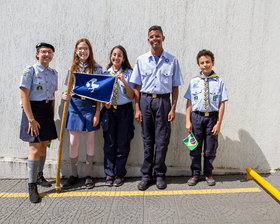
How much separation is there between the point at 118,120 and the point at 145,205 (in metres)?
1.22

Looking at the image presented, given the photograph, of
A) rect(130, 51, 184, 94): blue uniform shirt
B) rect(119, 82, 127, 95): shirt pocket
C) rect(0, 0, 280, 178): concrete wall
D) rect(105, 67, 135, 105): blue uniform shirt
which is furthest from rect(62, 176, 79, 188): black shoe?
rect(130, 51, 184, 94): blue uniform shirt

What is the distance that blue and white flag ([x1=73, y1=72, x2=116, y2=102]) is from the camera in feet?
10.3

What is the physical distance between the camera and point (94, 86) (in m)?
3.14

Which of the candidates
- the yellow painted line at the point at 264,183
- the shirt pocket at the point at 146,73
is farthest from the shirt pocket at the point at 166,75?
the yellow painted line at the point at 264,183

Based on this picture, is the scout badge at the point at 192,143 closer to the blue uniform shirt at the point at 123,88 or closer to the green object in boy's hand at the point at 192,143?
the green object in boy's hand at the point at 192,143

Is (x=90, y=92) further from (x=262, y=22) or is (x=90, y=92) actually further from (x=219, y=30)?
(x=262, y=22)

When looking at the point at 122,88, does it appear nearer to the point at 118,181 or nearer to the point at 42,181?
the point at 118,181

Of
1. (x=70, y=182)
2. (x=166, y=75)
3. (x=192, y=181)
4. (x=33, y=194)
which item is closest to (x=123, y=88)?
(x=166, y=75)

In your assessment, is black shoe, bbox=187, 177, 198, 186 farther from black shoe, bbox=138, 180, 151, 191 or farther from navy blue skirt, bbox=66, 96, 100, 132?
navy blue skirt, bbox=66, 96, 100, 132

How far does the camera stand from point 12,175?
369 centimetres

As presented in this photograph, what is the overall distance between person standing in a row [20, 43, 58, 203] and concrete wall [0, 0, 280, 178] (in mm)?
504

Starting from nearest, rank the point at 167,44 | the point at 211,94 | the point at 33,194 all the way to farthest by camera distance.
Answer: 1. the point at 33,194
2. the point at 211,94
3. the point at 167,44

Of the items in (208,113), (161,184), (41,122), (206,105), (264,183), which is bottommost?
(161,184)

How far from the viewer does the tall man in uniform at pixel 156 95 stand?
3.18 metres
